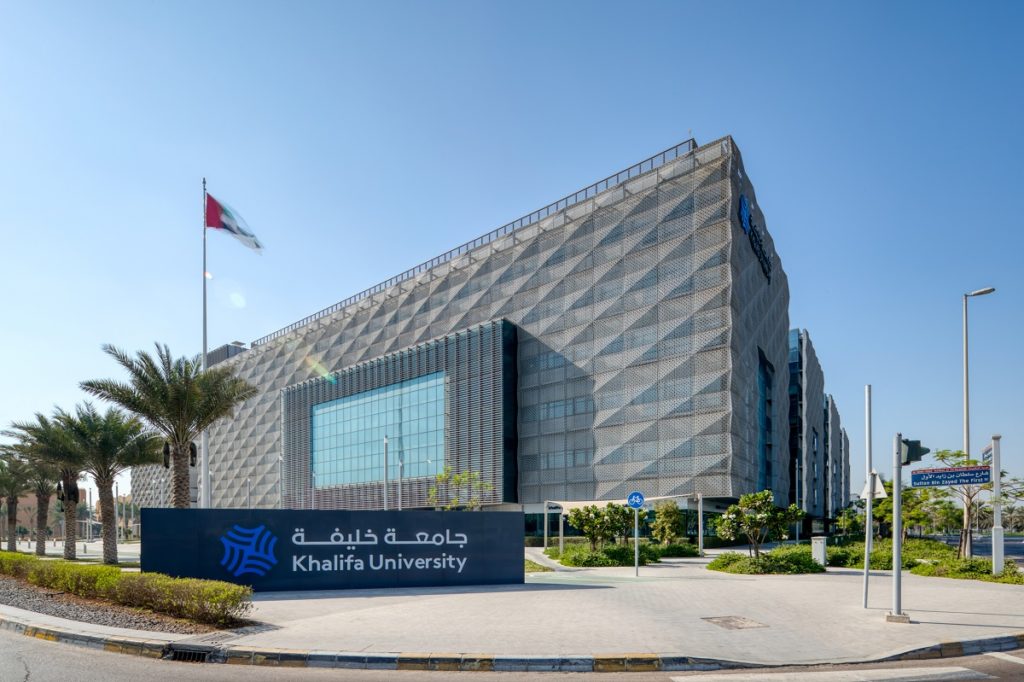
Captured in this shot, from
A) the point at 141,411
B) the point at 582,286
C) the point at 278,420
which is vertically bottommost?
the point at 278,420

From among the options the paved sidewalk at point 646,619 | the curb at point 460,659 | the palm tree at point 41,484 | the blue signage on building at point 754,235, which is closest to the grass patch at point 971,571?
the paved sidewalk at point 646,619

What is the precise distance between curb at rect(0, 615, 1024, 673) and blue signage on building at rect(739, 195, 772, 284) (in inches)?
1785

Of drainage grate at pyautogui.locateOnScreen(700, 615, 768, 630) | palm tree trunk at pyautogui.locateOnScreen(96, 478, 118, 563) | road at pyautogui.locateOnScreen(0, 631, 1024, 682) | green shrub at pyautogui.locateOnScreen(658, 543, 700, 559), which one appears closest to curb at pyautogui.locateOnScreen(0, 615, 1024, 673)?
road at pyautogui.locateOnScreen(0, 631, 1024, 682)

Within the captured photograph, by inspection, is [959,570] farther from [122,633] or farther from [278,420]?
[278,420]

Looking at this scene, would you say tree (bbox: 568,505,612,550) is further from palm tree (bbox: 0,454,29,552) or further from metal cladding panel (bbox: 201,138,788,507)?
palm tree (bbox: 0,454,29,552)

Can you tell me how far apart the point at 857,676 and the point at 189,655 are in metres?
8.76

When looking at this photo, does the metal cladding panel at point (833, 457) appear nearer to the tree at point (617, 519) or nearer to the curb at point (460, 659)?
the tree at point (617, 519)

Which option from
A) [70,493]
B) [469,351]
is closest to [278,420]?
[469,351]

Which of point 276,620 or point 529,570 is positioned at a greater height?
point 276,620

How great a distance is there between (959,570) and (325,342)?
7436 cm

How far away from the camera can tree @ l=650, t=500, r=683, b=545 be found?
40906 millimetres

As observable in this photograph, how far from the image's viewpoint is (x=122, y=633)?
11.1 meters

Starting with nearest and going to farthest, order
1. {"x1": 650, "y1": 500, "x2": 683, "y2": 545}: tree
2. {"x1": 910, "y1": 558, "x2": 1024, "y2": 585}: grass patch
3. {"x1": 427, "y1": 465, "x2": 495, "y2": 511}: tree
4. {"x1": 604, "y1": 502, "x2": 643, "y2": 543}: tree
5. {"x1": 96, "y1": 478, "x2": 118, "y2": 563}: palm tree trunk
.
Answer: {"x1": 910, "y1": 558, "x2": 1024, "y2": 585}: grass patch < {"x1": 604, "y1": 502, "x2": 643, "y2": 543}: tree < {"x1": 96, "y1": 478, "x2": 118, "y2": 563}: palm tree trunk < {"x1": 650, "y1": 500, "x2": 683, "y2": 545}: tree < {"x1": 427, "y1": 465, "x2": 495, "y2": 511}: tree

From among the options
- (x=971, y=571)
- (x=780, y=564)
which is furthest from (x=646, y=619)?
(x=971, y=571)
